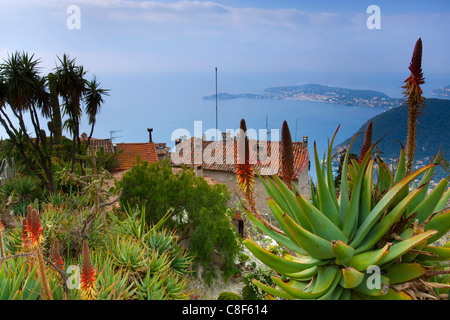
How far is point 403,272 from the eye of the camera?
243 cm

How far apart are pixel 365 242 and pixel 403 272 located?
0.95ft

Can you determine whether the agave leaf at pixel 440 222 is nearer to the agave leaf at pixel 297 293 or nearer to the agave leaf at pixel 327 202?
the agave leaf at pixel 327 202

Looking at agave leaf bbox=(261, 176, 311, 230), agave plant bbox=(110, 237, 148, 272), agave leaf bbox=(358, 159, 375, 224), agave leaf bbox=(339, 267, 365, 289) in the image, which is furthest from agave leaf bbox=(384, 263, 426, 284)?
agave plant bbox=(110, 237, 148, 272)

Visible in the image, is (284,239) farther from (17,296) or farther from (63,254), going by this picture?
(63,254)

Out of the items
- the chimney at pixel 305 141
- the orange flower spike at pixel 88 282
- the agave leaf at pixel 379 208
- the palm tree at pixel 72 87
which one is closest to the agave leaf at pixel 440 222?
the agave leaf at pixel 379 208

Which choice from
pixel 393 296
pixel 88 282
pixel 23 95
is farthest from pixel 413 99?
pixel 23 95

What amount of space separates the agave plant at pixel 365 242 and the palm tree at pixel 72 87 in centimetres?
1852

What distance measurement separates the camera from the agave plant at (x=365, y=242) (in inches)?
92.4

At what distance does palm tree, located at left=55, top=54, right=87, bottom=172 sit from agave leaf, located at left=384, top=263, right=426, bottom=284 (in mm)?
18965

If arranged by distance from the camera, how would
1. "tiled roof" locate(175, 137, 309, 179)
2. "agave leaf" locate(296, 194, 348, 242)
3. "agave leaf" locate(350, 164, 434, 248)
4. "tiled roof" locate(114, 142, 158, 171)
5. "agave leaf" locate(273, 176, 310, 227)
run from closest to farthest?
"agave leaf" locate(350, 164, 434, 248)
"agave leaf" locate(296, 194, 348, 242)
"agave leaf" locate(273, 176, 310, 227)
"tiled roof" locate(175, 137, 309, 179)
"tiled roof" locate(114, 142, 158, 171)

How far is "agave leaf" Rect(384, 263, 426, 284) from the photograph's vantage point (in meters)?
2.37

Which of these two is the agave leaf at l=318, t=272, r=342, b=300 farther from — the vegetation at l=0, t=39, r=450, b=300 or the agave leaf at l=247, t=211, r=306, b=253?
the agave leaf at l=247, t=211, r=306, b=253

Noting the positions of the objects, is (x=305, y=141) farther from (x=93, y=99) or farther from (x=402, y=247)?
(x=402, y=247)
